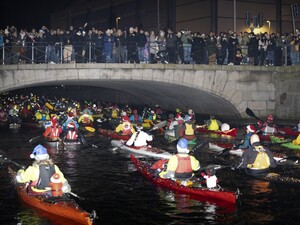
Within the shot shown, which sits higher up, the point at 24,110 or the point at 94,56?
the point at 94,56

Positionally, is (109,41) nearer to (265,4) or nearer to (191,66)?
(191,66)

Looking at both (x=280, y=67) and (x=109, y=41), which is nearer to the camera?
(x=109, y=41)

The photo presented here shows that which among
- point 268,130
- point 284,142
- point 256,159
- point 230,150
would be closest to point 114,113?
point 268,130

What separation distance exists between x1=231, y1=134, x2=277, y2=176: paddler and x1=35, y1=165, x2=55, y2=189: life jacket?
652cm

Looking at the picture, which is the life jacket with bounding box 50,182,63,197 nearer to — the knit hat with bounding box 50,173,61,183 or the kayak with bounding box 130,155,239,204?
the knit hat with bounding box 50,173,61,183

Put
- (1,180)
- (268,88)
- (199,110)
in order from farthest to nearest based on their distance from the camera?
(199,110) < (268,88) < (1,180)

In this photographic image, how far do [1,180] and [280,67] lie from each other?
20.4 meters

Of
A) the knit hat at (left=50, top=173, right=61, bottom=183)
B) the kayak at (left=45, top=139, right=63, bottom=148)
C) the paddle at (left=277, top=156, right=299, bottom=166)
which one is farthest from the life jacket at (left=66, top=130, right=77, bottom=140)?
the knit hat at (left=50, top=173, right=61, bottom=183)

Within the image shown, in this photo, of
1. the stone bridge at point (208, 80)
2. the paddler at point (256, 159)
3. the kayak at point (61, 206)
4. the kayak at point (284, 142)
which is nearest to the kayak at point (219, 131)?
the kayak at point (284, 142)

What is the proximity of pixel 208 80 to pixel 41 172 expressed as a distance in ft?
64.2

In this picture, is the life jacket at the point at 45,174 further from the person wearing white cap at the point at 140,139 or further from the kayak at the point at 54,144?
the kayak at the point at 54,144

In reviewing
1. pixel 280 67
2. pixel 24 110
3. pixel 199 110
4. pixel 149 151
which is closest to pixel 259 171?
pixel 149 151

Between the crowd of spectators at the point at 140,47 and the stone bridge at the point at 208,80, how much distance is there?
0.54 metres

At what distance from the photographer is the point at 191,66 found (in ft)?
99.0
